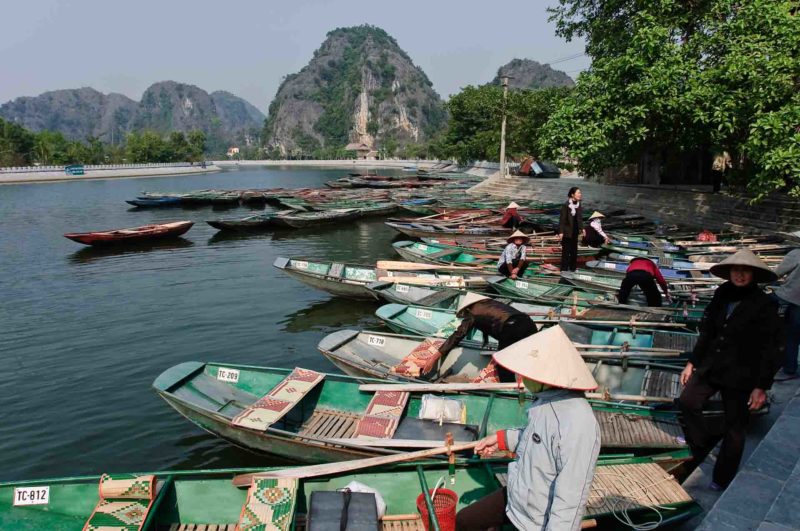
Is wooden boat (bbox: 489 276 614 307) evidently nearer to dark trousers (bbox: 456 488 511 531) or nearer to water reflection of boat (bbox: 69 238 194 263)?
dark trousers (bbox: 456 488 511 531)

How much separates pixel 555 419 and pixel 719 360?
9.07ft

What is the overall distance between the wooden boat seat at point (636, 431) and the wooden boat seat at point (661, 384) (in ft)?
2.71

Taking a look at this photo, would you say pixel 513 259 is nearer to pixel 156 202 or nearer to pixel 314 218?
pixel 314 218

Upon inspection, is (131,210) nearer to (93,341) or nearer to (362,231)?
(362,231)

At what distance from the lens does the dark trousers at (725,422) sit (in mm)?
5145

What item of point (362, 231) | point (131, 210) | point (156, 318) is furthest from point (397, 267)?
point (131, 210)

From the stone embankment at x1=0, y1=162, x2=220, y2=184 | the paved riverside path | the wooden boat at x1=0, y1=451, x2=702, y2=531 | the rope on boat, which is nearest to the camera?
the paved riverside path

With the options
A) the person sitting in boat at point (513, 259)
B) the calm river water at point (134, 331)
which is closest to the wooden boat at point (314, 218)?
the calm river water at point (134, 331)

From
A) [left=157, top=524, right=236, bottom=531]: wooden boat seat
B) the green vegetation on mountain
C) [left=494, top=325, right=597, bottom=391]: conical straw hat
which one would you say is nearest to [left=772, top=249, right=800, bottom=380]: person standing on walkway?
[left=494, top=325, right=597, bottom=391]: conical straw hat

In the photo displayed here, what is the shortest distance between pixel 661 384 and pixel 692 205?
60.5 feet

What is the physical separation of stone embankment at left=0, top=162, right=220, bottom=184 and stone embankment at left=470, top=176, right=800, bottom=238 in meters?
71.9

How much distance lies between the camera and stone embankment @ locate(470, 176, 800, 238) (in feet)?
61.1

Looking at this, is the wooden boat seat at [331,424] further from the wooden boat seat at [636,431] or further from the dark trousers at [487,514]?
the wooden boat seat at [636,431]

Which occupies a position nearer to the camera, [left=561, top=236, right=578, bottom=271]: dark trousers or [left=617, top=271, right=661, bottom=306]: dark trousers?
[left=617, top=271, right=661, bottom=306]: dark trousers
